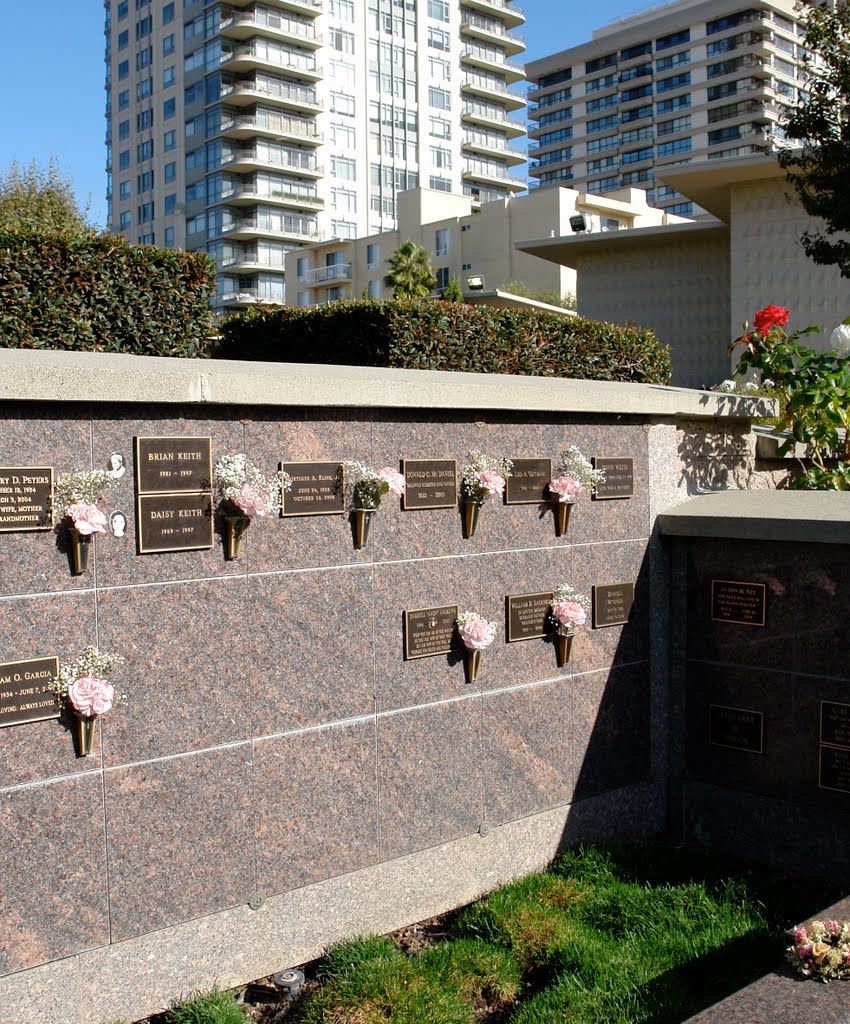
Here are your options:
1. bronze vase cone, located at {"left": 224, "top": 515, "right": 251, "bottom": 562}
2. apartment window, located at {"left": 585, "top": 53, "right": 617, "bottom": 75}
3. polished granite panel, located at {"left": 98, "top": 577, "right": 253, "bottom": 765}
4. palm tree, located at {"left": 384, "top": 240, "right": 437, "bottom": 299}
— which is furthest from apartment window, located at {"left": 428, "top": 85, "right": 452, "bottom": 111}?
polished granite panel, located at {"left": 98, "top": 577, "right": 253, "bottom": 765}

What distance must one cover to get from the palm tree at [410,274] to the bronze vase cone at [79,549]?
131 feet

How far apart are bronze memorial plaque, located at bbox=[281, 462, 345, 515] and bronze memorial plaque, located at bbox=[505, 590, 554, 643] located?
1.33 m

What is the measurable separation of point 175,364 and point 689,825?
4.27m

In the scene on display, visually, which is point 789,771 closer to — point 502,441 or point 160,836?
point 502,441

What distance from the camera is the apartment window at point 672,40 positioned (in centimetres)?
8169

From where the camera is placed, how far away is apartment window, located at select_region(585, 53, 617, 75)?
88125 millimetres

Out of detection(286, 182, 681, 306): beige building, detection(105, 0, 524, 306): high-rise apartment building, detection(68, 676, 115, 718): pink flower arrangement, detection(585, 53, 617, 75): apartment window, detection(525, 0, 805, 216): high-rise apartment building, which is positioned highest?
detection(585, 53, 617, 75): apartment window

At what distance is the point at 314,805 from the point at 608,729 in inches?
85.2

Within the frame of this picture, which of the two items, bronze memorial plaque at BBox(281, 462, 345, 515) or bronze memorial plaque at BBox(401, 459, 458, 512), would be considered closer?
bronze memorial plaque at BBox(281, 462, 345, 515)

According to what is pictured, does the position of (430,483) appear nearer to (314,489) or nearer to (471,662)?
(314,489)

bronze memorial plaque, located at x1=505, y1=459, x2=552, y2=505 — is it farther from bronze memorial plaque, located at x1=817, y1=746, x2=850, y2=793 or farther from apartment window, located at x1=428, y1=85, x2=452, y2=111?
apartment window, located at x1=428, y1=85, x2=452, y2=111

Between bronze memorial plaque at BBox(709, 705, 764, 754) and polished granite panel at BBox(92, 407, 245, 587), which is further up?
polished granite panel at BBox(92, 407, 245, 587)

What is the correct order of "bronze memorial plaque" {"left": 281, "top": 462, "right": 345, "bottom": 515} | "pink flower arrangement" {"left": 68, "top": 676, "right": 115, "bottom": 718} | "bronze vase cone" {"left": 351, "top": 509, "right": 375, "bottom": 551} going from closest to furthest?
"pink flower arrangement" {"left": 68, "top": 676, "right": 115, "bottom": 718}
"bronze memorial plaque" {"left": 281, "top": 462, "right": 345, "bottom": 515}
"bronze vase cone" {"left": 351, "top": 509, "right": 375, "bottom": 551}

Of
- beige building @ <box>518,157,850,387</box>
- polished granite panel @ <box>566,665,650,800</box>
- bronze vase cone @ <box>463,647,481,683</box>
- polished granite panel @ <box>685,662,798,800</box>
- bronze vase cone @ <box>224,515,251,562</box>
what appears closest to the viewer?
bronze vase cone @ <box>224,515,251,562</box>
